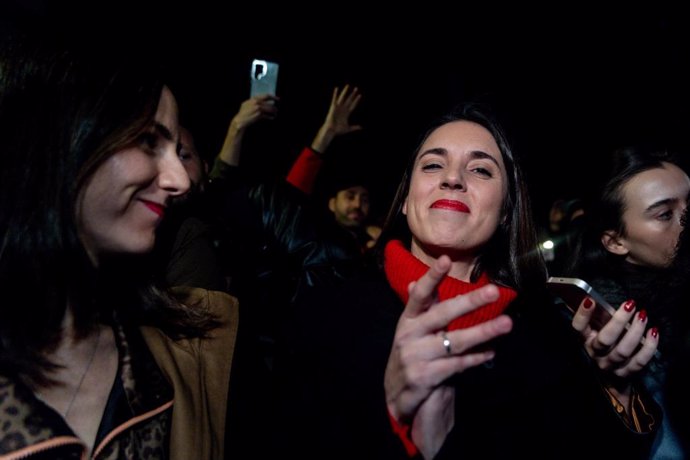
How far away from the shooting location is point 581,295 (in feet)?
5.50

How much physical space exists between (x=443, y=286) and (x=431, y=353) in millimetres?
631

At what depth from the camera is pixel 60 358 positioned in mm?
1325

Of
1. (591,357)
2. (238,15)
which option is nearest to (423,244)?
(591,357)

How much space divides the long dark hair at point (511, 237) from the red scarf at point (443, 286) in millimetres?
182

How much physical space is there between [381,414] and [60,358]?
92 cm

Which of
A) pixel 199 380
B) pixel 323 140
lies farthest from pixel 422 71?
pixel 199 380

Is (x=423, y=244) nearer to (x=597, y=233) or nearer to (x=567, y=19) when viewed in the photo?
(x=597, y=233)

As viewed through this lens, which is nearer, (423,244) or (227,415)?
(227,415)

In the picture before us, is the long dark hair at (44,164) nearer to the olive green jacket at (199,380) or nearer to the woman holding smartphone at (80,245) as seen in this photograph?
the woman holding smartphone at (80,245)

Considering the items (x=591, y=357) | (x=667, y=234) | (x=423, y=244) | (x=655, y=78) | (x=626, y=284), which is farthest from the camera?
(x=655, y=78)

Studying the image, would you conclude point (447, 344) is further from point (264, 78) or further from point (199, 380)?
point (264, 78)

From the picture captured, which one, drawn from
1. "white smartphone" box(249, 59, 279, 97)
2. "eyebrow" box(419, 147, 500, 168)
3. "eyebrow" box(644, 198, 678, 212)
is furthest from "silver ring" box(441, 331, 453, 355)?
"white smartphone" box(249, 59, 279, 97)

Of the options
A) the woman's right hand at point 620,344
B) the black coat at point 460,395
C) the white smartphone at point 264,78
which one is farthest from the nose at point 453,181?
the white smartphone at point 264,78

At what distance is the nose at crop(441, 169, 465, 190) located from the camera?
1874mm
